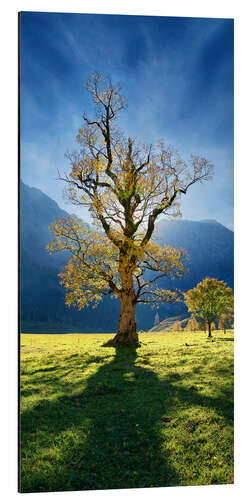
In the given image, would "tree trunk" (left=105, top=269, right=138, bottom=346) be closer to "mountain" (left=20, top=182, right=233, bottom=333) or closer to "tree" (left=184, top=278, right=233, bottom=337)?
"mountain" (left=20, top=182, right=233, bottom=333)

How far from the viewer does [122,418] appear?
147 inches

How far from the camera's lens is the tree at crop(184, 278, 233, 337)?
4965 millimetres

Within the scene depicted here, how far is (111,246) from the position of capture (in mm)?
5191

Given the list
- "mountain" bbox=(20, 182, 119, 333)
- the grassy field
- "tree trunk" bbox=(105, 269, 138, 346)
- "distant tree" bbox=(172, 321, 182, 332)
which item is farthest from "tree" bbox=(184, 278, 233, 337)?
"mountain" bbox=(20, 182, 119, 333)

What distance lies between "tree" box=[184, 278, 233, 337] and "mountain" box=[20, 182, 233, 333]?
13 cm

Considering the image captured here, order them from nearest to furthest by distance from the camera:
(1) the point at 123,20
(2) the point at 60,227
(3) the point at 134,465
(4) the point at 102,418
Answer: (3) the point at 134,465 < (4) the point at 102,418 < (1) the point at 123,20 < (2) the point at 60,227

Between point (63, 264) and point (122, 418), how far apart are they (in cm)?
251

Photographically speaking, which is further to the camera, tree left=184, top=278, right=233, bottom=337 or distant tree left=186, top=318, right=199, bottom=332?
distant tree left=186, top=318, right=199, bottom=332

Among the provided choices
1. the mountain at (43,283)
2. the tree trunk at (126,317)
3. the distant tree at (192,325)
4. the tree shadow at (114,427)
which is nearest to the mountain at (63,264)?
the mountain at (43,283)

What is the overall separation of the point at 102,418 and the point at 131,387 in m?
0.60
